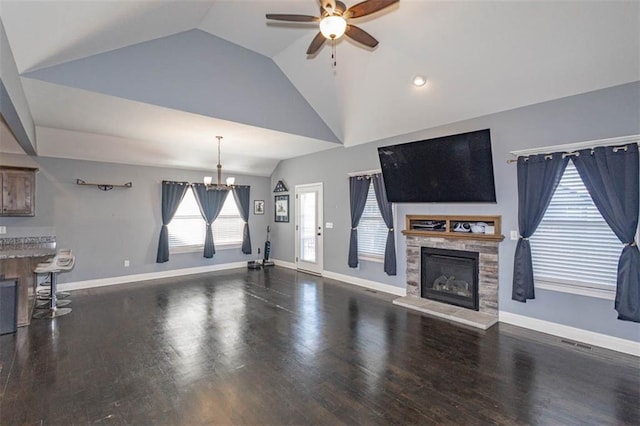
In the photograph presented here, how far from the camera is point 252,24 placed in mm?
4223

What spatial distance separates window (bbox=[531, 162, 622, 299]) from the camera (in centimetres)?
349

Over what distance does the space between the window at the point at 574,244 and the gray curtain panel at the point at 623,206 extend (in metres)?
0.14

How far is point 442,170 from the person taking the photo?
4.63 metres

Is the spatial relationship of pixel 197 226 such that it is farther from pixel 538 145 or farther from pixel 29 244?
pixel 538 145

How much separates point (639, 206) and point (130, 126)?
658cm

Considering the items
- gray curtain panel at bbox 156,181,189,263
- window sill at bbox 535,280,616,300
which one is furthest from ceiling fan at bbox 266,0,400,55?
gray curtain panel at bbox 156,181,189,263

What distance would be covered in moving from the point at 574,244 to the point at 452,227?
1.51 meters

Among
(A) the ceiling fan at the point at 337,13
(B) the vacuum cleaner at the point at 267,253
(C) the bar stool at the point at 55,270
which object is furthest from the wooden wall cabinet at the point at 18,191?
(A) the ceiling fan at the point at 337,13

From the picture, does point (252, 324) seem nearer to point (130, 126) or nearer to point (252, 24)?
point (130, 126)

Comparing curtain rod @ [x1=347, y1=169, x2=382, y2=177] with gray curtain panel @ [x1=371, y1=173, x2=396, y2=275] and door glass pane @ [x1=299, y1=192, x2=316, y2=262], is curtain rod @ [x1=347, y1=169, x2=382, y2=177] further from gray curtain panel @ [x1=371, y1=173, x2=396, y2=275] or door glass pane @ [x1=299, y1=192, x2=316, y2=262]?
door glass pane @ [x1=299, y1=192, x2=316, y2=262]

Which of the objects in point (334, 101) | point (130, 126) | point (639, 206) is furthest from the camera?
point (334, 101)

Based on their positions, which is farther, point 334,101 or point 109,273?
point 109,273

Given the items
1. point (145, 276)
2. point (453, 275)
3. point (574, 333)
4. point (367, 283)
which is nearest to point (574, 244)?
point (574, 333)

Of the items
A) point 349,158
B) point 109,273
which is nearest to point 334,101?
point 349,158
